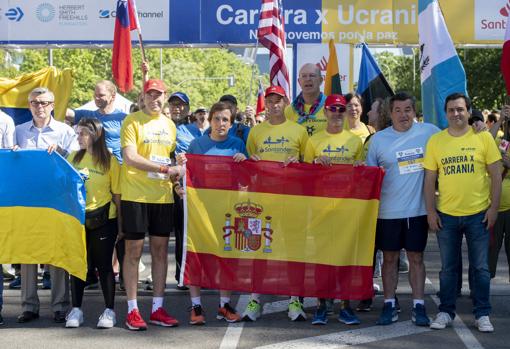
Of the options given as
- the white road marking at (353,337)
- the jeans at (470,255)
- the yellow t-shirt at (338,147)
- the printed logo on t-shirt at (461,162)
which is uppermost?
the yellow t-shirt at (338,147)

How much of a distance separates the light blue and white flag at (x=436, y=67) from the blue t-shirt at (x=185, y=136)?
97.3 inches

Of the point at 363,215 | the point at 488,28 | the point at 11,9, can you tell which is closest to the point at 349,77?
the point at 488,28

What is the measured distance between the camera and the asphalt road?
22.3 ft

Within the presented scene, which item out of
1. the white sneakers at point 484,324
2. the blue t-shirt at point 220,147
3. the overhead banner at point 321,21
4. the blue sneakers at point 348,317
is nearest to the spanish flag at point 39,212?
the blue t-shirt at point 220,147

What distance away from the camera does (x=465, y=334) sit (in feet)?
23.2

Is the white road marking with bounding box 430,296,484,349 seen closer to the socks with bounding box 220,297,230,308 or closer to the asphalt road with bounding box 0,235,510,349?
the asphalt road with bounding box 0,235,510,349

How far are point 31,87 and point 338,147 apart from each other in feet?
14.2

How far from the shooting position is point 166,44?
17.7 metres

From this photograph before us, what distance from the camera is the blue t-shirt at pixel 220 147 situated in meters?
7.64

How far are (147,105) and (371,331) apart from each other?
109 inches

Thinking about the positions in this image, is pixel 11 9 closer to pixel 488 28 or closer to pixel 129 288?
pixel 488 28

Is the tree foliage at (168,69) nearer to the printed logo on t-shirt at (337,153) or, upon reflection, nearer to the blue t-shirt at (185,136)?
the blue t-shirt at (185,136)

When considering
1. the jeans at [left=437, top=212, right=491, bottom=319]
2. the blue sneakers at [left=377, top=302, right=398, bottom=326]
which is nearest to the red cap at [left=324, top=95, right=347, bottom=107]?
the jeans at [left=437, top=212, right=491, bottom=319]

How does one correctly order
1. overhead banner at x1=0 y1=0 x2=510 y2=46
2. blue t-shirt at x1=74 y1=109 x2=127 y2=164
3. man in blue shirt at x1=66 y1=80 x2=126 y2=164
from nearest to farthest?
1. man in blue shirt at x1=66 y1=80 x2=126 y2=164
2. blue t-shirt at x1=74 y1=109 x2=127 y2=164
3. overhead banner at x1=0 y1=0 x2=510 y2=46
